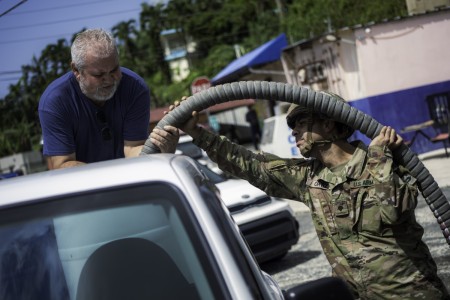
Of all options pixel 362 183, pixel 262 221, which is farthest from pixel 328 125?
pixel 262 221

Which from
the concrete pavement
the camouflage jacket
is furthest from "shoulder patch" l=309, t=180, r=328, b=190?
the concrete pavement

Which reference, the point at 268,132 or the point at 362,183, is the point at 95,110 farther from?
the point at 268,132

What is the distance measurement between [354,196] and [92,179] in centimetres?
152

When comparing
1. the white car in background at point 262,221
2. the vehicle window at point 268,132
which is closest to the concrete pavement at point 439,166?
the vehicle window at point 268,132

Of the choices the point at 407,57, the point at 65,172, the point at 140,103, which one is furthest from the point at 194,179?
the point at 407,57

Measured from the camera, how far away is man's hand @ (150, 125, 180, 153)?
3455 millimetres

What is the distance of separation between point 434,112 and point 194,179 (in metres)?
16.4

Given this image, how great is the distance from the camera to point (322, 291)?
2.29 meters

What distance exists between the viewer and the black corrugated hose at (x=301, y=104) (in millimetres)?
3447

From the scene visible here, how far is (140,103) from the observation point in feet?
13.6

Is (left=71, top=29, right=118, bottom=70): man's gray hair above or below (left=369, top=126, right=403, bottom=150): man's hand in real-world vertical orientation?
above

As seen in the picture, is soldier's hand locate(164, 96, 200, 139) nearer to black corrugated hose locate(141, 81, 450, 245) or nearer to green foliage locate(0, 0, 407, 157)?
black corrugated hose locate(141, 81, 450, 245)

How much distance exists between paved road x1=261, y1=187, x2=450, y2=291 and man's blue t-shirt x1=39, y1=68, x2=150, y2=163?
11.4ft

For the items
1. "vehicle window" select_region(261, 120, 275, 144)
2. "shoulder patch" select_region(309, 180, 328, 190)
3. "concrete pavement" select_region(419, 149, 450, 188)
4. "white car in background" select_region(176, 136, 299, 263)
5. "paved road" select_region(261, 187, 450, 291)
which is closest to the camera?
"shoulder patch" select_region(309, 180, 328, 190)
